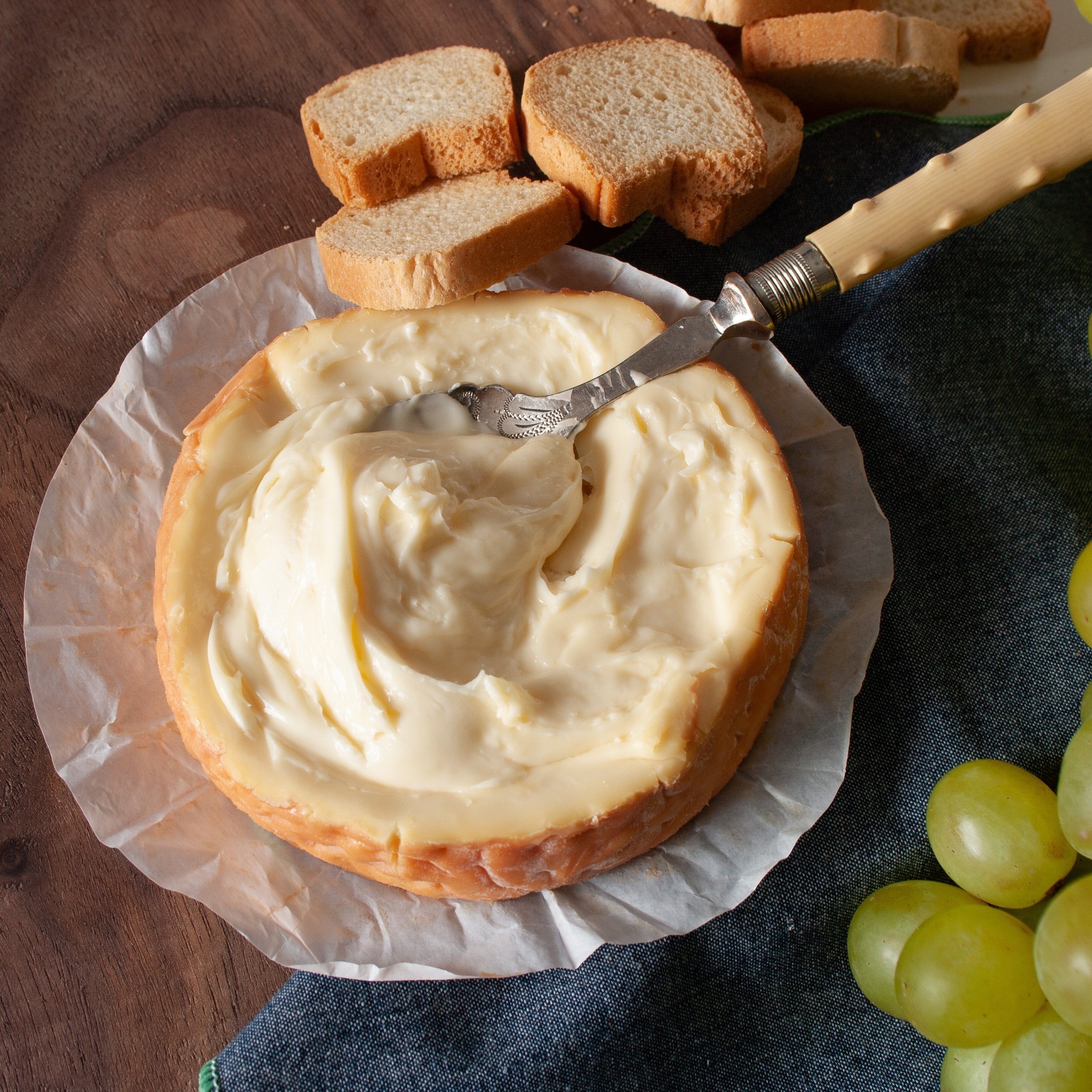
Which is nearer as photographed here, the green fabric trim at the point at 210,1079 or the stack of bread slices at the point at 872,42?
the green fabric trim at the point at 210,1079

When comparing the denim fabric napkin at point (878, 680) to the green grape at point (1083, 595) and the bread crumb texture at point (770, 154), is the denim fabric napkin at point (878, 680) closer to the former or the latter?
the bread crumb texture at point (770, 154)

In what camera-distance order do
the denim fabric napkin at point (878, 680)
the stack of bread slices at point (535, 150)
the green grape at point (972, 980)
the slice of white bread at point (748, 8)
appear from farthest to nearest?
1. the slice of white bread at point (748, 8)
2. the stack of bread slices at point (535, 150)
3. the denim fabric napkin at point (878, 680)
4. the green grape at point (972, 980)

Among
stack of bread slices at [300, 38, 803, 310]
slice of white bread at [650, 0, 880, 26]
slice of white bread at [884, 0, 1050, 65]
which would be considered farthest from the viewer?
slice of white bread at [884, 0, 1050, 65]

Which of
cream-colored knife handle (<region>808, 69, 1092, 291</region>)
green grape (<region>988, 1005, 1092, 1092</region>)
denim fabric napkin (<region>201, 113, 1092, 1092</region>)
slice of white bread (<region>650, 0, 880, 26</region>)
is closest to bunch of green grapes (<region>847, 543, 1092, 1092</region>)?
green grape (<region>988, 1005, 1092, 1092</region>)

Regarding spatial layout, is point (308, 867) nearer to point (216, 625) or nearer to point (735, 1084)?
point (216, 625)

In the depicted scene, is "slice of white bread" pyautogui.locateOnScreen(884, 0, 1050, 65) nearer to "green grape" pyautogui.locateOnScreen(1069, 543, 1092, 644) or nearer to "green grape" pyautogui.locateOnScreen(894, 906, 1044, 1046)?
"green grape" pyautogui.locateOnScreen(1069, 543, 1092, 644)

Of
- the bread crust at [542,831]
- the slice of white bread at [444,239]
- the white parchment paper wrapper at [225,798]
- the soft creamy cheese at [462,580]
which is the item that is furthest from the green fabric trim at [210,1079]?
the slice of white bread at [444,239]
